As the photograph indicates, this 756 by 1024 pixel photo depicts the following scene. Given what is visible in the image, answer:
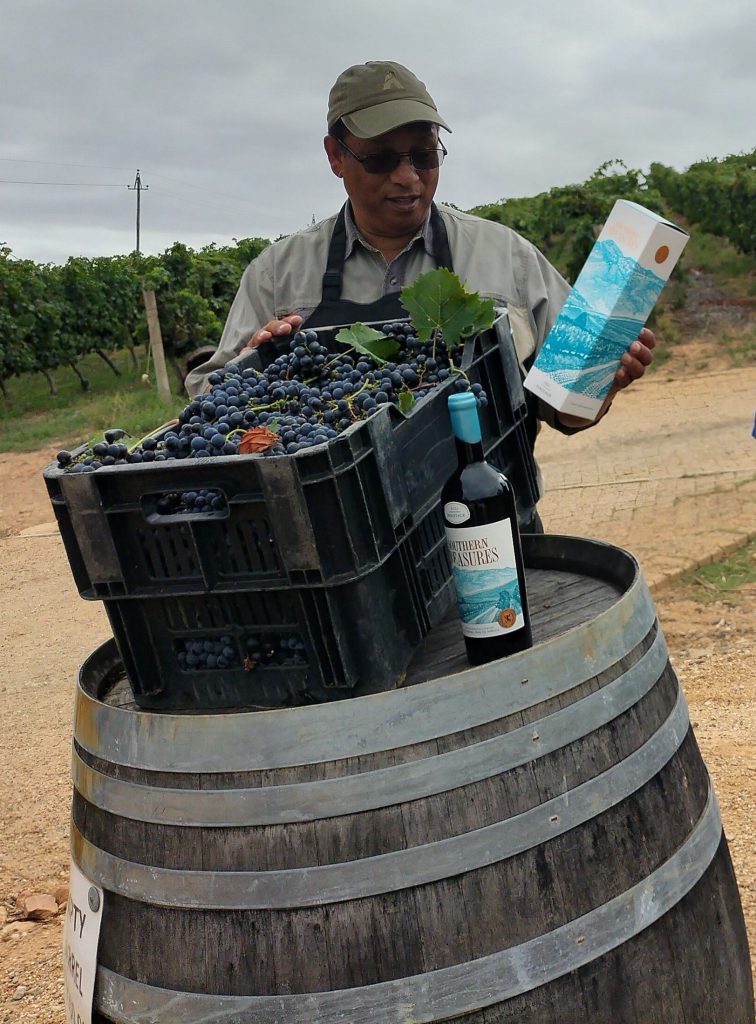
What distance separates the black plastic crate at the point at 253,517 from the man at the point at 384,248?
3.13 feet

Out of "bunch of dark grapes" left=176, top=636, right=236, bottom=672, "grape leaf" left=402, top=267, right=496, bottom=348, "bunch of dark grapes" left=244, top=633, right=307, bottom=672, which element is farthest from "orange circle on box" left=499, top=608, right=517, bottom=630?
"grape leaf" left=402, top=267, right=496, bottom=348

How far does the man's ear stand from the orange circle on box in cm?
182

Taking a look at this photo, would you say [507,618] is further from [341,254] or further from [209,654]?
[341,254]

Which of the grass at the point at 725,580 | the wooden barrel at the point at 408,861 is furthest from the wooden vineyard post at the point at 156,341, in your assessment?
the wooden barrel at the point at 408,861

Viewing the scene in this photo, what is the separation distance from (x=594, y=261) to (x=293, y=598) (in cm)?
96

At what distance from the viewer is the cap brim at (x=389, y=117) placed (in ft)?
9.14

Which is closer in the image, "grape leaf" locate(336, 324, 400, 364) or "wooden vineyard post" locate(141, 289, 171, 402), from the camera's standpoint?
"grape leaf" locate(336, 324, 400, 364)

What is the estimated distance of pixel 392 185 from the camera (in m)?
2.93

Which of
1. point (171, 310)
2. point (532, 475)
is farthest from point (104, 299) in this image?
point (532, 475)

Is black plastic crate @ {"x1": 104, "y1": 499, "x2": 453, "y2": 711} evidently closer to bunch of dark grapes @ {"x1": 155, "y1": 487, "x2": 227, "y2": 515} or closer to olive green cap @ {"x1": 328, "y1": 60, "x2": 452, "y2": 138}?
bunch of dark grapes @ {"x1": 155, "y1": 487, "x2": 227, "y2": 515}

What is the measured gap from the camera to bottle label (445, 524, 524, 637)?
175 centimetres

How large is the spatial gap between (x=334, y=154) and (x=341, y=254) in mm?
313

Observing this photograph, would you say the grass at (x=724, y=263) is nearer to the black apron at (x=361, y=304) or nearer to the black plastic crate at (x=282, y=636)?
the black apron at (x=361, y=304)

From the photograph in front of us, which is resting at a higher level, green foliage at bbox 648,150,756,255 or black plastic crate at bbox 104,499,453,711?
green foliage at bbox 648,150,756,255
